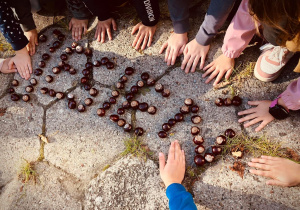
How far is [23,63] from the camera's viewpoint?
246cm

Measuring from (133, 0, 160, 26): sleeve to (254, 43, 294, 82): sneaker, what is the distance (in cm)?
99

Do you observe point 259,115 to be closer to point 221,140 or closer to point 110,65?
point 221,140

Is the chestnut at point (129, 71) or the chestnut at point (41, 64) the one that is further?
the chestnut at point (41, 64)

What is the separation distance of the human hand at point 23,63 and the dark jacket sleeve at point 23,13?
224 millimetres

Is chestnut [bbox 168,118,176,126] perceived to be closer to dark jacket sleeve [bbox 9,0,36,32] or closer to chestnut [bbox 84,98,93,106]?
chestnut [bbox 84,98,93,106]

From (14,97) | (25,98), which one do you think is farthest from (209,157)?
(14,97)

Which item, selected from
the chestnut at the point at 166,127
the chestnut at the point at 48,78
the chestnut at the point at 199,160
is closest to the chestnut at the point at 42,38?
the chestnut at the point at 48,78

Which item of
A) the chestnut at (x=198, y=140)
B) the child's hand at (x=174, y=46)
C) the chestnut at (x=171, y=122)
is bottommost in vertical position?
the chestnut at (x=198, y=140)

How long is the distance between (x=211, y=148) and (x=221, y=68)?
0.69 meters

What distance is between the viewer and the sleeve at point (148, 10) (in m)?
2.12

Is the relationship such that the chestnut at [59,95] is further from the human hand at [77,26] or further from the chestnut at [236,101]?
the chestnut at [236,101]

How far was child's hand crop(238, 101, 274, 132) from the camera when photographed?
1.96 meters

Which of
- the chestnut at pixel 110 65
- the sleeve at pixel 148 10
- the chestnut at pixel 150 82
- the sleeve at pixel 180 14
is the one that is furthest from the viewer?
the chestnut at pixel 110 65

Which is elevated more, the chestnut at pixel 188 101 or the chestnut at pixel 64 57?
the chestnut at pixel 188 101
